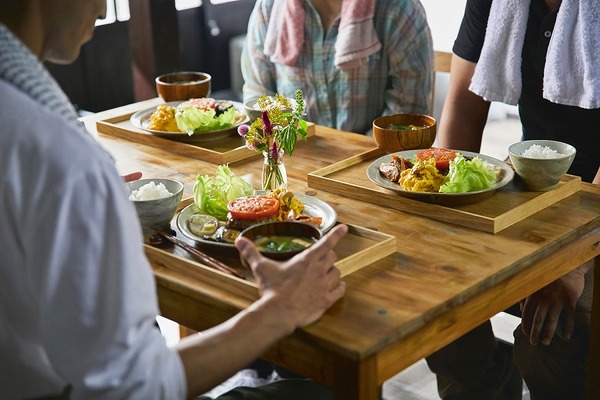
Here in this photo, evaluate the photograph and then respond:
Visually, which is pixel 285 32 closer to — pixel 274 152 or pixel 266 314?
pixel 274 152

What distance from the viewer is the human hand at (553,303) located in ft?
6.48

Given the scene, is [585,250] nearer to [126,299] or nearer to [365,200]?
[365,200]

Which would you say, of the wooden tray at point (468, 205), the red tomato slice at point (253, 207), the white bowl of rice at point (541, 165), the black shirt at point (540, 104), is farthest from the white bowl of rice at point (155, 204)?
the black shirt at point (540, 104)

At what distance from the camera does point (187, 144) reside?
220 centimetres

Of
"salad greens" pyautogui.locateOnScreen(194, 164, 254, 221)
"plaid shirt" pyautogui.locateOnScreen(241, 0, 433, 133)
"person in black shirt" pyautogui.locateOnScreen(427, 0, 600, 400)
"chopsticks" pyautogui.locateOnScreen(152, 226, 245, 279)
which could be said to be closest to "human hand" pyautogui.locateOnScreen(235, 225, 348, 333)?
"chopsticks" pyautogui.locateOnScreen(152, 226, 245, 279)

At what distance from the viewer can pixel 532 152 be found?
6.05 ft

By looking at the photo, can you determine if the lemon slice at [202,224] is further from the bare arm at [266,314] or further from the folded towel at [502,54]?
the folded towel at [502,54]

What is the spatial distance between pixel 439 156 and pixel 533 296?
41 cm

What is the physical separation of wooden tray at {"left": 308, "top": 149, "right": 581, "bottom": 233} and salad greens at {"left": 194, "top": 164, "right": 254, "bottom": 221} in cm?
25

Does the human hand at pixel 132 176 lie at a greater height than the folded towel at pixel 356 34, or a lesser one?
lesser

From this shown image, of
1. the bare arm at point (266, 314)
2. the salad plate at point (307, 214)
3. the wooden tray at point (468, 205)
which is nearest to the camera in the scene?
the bare arm at point (266, 314)

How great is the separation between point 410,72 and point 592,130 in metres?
0.57

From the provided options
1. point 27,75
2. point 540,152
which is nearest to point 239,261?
point 27,75

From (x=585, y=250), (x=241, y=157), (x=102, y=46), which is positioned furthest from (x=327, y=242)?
(x=102, y=46)
